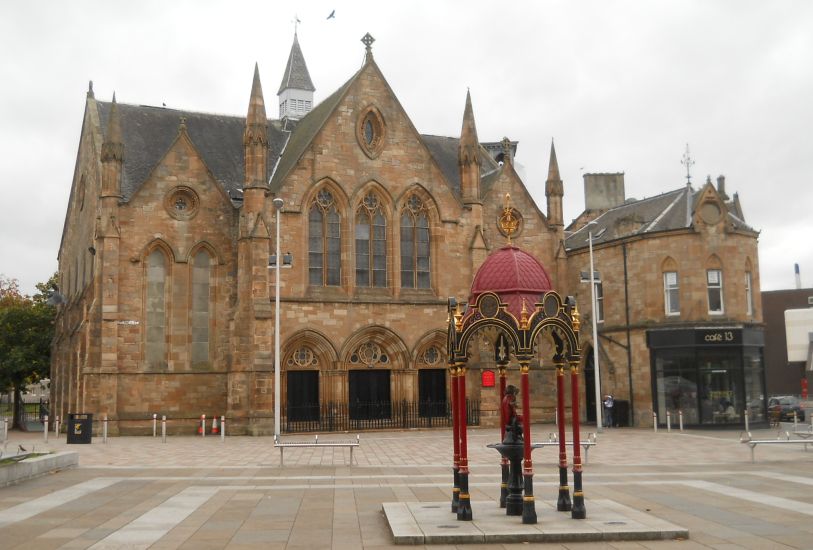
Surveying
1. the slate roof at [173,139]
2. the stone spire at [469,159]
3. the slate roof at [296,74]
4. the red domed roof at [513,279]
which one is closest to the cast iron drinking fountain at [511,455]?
the red domed roof at [513,279]

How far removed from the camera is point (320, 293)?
3709 centimetres

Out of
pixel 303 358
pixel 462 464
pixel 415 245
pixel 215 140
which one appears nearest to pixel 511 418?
pixel 462 464

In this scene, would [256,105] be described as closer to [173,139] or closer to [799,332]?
[173,139]

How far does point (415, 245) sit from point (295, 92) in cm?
1840

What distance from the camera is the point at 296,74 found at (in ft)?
175

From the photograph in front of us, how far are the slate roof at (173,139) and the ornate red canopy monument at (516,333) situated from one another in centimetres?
2601

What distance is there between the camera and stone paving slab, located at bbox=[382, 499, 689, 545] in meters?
11.4

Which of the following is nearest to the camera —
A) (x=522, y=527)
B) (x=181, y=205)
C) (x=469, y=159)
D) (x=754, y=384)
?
(x=522, y=527)

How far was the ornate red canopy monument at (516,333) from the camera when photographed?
13352mm

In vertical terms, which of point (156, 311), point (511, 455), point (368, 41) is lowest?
point (511, 455)

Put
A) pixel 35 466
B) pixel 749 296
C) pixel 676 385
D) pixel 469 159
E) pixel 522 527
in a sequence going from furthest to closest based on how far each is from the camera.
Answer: pixel 469 159
pixel 749 296
pixel 676 385
pixel 35 466
pixel 522 527

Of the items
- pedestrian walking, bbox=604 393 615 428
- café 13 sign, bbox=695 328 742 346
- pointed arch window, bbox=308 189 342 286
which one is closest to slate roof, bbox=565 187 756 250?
café 13 sign, bbox=695 328 742 346

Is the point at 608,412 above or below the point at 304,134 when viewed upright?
below

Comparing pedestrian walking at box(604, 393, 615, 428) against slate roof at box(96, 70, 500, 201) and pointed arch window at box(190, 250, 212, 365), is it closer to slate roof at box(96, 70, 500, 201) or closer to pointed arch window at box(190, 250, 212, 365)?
slate roof at box(96, 70, 500, 201)
